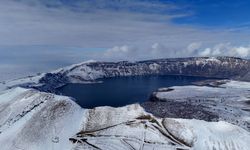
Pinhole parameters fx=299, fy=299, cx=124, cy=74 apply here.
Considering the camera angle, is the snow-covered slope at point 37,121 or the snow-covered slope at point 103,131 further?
the snow-covered slope at point 37,121

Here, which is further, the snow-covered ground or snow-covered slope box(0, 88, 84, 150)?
snow-covered slope box(0, 88, 84, 150)

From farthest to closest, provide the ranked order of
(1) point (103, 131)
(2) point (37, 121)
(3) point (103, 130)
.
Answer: (2) point (37, 121) → (3) point (103, 130) → (1) point (103, 131)

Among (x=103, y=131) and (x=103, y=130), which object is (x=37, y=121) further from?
(x=103, y=131)

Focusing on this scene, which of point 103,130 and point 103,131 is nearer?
point 103,131

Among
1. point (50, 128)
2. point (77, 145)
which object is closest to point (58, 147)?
point (77, 145)

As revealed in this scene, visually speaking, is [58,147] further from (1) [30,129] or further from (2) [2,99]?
(2) [2,99]

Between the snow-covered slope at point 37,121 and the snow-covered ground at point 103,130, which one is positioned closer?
the snow-covered ground at point 103,130

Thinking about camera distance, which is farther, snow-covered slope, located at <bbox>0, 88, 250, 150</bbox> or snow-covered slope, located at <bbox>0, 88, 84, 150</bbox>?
snow-covered slope, located at <bbox>0, 88, 84, 150</bbox>

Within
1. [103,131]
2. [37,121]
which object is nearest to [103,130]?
[103,131]
